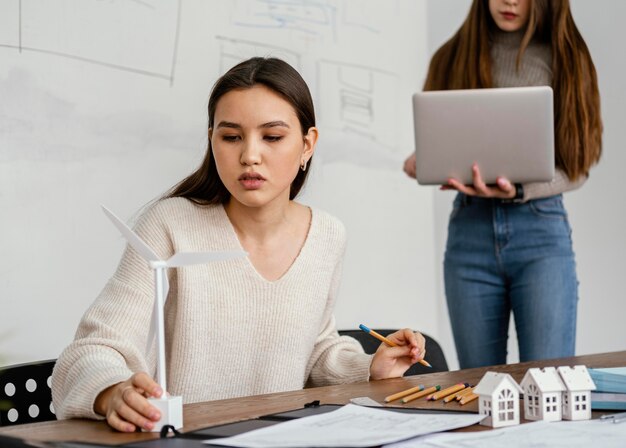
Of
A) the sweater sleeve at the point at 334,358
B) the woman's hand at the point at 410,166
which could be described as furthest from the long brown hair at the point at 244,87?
the woman's hand at the point at 410,166

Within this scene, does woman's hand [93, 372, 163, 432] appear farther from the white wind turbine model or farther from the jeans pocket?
the jeans pocket

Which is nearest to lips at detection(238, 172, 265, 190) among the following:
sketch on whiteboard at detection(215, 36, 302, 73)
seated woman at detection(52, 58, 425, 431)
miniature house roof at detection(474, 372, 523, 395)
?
seated woman at detection(52, 58, 425, 431)

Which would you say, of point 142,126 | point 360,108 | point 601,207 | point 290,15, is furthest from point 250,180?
point 601,207

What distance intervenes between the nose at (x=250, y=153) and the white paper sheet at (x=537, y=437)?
0.67 m

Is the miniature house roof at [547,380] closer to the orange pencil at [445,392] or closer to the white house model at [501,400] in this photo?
the white house model at [501,400]

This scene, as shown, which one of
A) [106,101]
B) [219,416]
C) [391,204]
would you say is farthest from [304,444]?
[391,204]

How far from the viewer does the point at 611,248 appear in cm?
382

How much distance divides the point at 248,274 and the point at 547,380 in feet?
2.22

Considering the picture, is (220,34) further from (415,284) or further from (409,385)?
(409,385)

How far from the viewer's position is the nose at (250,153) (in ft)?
5.24

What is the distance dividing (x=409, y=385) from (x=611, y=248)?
8.35ft

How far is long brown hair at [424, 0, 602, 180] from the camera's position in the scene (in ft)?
8.11

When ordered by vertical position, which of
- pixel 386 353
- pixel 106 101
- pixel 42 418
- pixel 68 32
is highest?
pixel 68 32

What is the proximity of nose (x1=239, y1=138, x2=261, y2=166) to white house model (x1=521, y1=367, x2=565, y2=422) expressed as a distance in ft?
2.06
